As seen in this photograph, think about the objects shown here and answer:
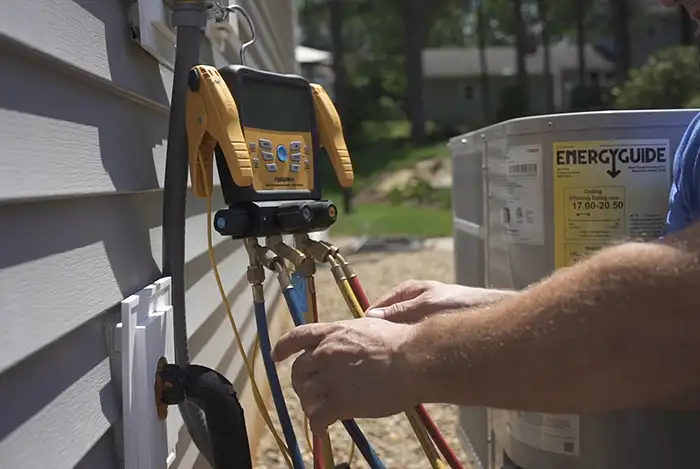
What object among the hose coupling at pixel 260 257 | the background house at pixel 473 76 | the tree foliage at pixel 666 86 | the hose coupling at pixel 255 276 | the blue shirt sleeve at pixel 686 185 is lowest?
the hose coupling at pixel 255 276

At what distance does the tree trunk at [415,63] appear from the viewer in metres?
30.8

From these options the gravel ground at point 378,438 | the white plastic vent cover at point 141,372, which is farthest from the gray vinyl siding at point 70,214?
the gravel ground at point 378,438

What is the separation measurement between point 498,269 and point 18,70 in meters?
1.77

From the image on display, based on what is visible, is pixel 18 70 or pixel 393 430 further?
pixel 393 430

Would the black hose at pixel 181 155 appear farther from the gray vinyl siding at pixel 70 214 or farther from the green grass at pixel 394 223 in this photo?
the green grass at pixel 394 223

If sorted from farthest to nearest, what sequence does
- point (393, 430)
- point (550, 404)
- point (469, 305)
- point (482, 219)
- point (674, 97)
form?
point (674, 97) < point (393, 430) < point (482, 219) < point (469, 305) < point (550, 404)

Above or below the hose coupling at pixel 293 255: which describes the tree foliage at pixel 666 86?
above

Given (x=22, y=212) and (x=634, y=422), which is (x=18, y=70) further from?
(x=634, y=422)

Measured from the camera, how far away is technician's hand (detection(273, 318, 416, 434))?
1.48m

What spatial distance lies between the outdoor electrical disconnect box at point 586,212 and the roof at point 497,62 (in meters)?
37.2

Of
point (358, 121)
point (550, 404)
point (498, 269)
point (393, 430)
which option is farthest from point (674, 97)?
point (550, 404)

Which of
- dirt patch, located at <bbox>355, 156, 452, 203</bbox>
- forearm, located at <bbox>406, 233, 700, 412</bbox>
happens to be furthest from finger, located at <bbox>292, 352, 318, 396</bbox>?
dirt patch, located at <bbox>355, 156, 452, 203</bbox>

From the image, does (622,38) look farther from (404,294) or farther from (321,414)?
(321,414)

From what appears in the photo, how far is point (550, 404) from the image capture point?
1.46m
